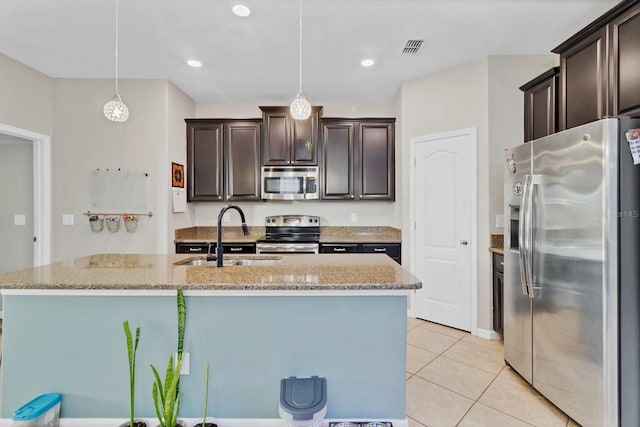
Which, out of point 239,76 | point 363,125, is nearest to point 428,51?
point 363,125

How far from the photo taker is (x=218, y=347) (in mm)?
1666

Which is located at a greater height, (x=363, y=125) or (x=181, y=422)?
(x=363, y=125)

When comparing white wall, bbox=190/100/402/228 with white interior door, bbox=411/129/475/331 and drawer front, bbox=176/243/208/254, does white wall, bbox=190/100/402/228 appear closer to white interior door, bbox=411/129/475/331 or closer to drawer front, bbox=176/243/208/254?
drawer front, bbox=176/243/208/254

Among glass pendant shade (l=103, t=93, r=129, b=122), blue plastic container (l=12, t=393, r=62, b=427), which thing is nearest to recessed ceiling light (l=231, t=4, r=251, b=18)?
glass pendant shade (l=103, t=93, r=129, b=122)

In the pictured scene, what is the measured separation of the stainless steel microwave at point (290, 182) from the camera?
400 cm

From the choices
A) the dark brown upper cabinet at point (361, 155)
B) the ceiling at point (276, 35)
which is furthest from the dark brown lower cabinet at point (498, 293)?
the ceiling at point (276, 35)

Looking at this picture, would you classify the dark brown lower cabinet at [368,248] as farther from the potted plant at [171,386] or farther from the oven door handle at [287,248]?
the potted plant at [171,386]

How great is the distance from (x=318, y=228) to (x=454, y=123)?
2.11 meters

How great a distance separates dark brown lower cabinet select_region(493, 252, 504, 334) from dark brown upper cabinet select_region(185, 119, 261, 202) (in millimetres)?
2826

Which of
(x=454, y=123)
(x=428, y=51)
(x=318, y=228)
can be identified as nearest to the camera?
(x=428, y=51)

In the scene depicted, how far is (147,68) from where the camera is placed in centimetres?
332

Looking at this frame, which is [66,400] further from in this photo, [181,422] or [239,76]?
[239,76]

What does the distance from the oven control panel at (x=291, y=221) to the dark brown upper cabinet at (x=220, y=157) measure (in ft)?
1.30

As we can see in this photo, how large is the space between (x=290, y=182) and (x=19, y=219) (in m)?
3.21
